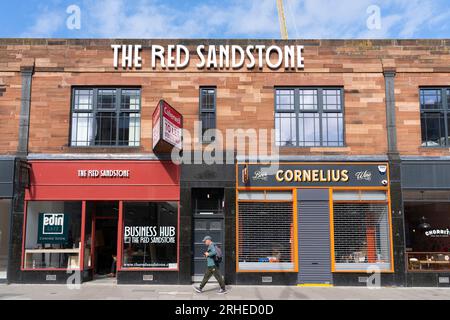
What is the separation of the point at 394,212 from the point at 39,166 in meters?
11.2

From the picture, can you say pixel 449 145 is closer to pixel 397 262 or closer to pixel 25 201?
pixel 397 262

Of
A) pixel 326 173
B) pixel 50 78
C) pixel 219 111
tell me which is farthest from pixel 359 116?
pixel 50 78

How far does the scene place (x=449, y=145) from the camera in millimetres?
15289

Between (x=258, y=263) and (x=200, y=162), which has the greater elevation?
(x=200, y=162)

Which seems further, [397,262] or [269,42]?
[269,42]

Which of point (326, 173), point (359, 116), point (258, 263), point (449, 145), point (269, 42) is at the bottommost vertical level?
point (258, 263)

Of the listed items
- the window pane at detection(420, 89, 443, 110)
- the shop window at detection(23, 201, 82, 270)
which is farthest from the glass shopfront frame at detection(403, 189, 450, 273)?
the shop window at detection(23, 201, 82, 270)

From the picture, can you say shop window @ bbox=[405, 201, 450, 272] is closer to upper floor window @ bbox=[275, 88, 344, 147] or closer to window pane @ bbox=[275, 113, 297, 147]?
upper floor window @ bbox=[275, 88, 344, 147]

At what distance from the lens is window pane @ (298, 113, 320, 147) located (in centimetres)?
1538

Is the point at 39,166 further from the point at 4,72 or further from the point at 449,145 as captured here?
the point at 449,145

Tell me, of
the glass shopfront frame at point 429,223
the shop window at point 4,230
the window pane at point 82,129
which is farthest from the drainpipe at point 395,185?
the shop window at point 4,230

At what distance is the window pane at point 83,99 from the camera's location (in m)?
15.5

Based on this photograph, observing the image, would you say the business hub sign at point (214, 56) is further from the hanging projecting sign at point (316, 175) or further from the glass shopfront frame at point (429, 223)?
the glass shopfront frame at point (429, 223)

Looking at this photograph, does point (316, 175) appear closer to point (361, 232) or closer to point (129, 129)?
point (361, 232)
